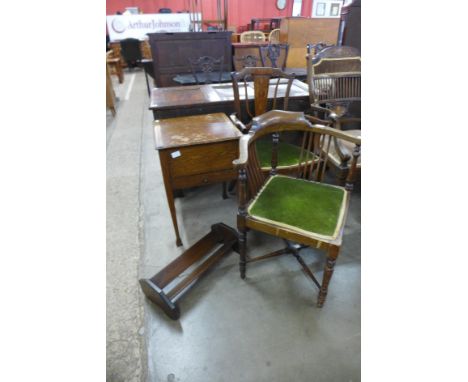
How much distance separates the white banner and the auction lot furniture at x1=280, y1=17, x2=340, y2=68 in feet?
14.9

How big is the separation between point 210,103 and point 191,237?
934mm

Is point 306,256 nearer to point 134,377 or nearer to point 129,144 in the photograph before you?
point 134,377

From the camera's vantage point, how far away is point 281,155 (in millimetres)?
1628

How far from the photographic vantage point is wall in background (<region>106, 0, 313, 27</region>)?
9.22 meters

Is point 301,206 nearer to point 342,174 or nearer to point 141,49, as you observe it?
point 342,174

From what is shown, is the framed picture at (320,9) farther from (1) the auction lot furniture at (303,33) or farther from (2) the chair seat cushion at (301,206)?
(2) the chair seat cushion at (301,206)

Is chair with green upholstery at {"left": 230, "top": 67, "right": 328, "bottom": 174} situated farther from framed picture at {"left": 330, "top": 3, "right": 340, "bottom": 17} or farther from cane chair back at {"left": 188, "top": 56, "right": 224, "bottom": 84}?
framed picture at {"left": 330, "top": 3, "right": 340, "bottom": 17}

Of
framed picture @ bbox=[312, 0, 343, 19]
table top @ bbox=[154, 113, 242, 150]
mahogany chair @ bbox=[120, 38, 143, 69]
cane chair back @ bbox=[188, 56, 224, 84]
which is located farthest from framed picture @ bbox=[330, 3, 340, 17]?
table top @ bbox=[154, 113, 242, 150]

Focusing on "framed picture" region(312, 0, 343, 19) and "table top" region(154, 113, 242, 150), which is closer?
"table top" region(154, 113, 242, 150)

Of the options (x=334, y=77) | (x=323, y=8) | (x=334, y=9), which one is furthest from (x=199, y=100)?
(x=323, y=8)

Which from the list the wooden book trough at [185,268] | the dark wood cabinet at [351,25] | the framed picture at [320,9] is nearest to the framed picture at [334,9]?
the framed picture at [320,9]

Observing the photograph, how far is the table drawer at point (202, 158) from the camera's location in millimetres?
1273
